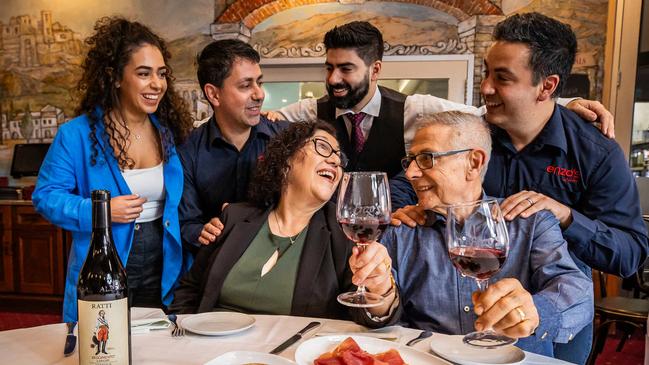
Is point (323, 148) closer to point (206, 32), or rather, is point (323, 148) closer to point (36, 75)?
point (206, 32)

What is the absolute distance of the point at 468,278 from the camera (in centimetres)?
170

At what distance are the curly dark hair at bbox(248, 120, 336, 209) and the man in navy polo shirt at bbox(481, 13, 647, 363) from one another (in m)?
0.71

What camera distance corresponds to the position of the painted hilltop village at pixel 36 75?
5.63m

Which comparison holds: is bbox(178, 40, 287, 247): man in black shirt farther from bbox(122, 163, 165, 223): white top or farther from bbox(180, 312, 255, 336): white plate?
bbox(180, 312, 255, 336): white plate

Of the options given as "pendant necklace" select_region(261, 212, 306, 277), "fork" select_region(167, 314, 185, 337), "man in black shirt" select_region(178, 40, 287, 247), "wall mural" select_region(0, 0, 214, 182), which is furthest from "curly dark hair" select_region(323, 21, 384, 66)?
"wall mural" select_region(0, 0, 214, 182)

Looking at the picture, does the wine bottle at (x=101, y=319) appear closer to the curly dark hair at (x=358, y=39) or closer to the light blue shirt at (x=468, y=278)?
the light blue shirt at (x=468, y=278)

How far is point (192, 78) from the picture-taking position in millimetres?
5352

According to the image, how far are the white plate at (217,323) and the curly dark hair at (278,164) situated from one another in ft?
2.19

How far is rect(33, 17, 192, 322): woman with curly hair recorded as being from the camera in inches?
85.4

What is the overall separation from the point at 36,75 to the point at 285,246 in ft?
Answer: 16.7

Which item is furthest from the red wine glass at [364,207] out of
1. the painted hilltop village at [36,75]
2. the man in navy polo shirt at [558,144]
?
the painted hilltop village at [36,75]

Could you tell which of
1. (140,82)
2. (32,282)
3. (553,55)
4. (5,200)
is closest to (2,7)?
(5,200)

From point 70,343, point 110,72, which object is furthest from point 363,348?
point 110,72

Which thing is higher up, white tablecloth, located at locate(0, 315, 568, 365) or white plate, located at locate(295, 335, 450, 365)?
white plate, located at locate(295, 335, 450, 365)
